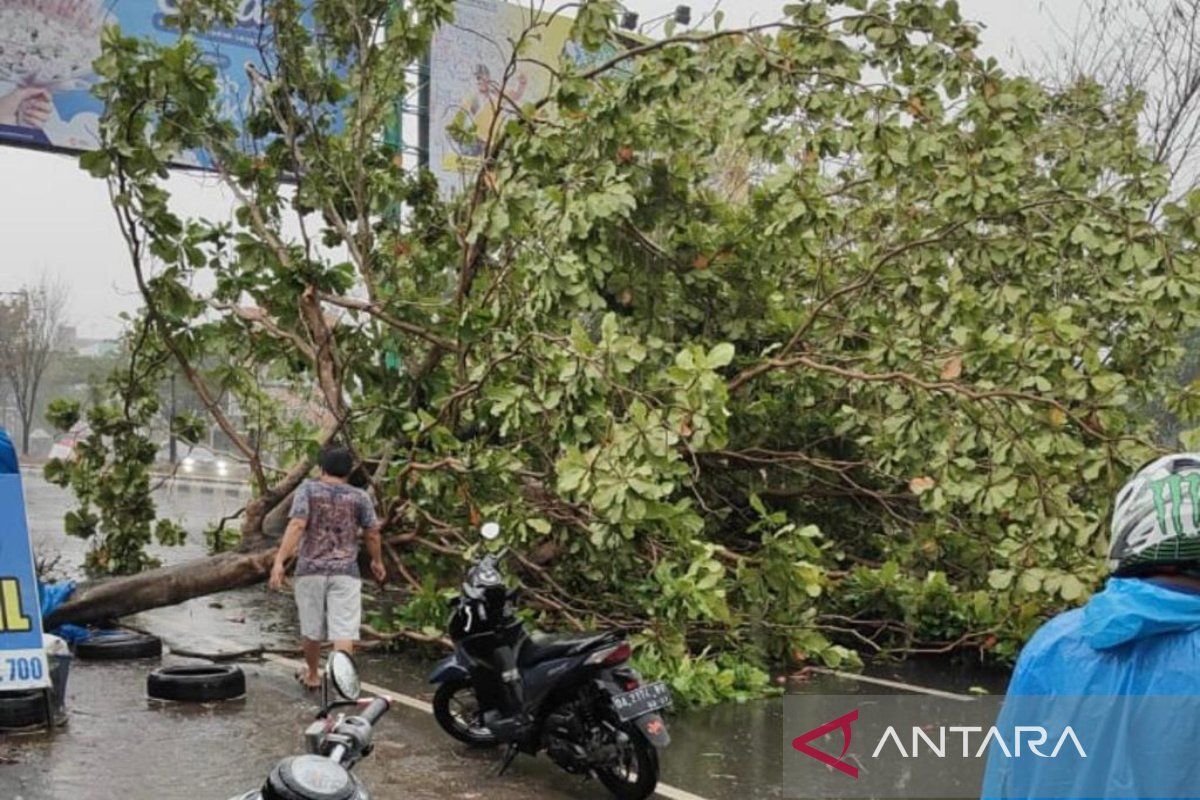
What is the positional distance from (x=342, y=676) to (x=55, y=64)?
19482 millimetres

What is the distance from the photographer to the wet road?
6.53m

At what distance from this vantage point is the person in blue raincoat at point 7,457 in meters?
7.34

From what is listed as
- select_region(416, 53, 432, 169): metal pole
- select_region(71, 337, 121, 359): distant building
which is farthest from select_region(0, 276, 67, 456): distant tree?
select_region(416, 53, 432, 169): metal pole

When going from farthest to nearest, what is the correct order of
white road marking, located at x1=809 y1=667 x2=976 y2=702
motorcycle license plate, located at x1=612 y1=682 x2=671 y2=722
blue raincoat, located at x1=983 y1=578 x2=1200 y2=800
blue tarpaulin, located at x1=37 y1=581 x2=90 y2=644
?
blue tarpaulin, located at x1=37 y1=581 x2=90 y2=644, white road marking, located at x1=809 y1=667 x2=976 y2=702, motorcycle license plate, located at x1=612 y1=682 x2=671 y2=722, blue raincoat, located at x1=983 y1=578 x2=1200 y2=800

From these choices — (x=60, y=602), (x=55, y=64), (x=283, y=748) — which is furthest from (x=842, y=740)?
(x=55, y=64)

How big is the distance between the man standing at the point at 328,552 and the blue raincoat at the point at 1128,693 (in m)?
6.95

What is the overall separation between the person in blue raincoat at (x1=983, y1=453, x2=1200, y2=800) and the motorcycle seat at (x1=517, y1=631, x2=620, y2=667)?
15.3ft

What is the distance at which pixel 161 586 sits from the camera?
10.5 m

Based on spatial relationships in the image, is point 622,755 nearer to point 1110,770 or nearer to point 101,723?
point 101,723

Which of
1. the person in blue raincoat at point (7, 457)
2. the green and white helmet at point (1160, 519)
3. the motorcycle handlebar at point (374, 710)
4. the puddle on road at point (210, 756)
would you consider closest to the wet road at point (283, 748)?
the puddle on road at point (210, 756)

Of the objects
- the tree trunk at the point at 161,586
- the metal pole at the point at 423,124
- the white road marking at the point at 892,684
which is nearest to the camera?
the white road marking at the point at 892,684

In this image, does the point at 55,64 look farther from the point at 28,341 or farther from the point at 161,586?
the point at 28,341

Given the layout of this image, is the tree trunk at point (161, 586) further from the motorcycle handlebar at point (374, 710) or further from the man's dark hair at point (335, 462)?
the motorcycle handlebar at point (374, 710)

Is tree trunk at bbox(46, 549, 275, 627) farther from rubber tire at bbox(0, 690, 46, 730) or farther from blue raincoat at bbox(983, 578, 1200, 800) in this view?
blue raincoat at bbox(983, 578, 1200, 800)
